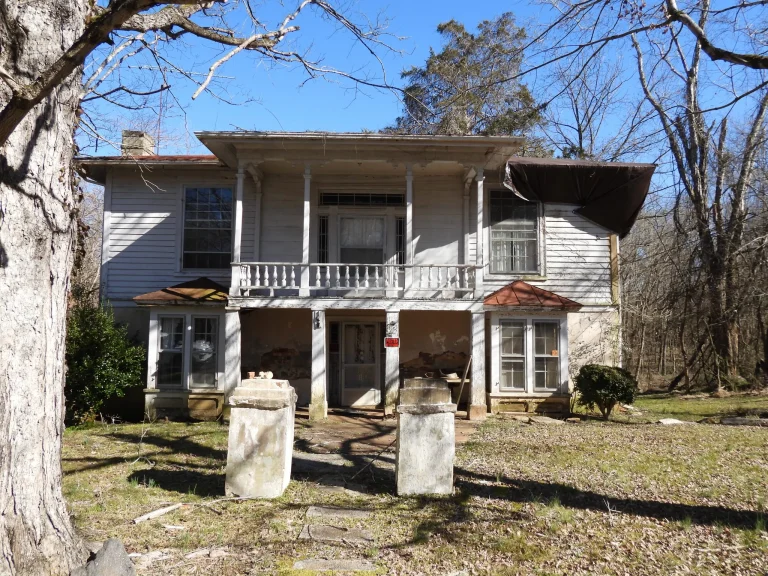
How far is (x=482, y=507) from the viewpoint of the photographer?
6531mm

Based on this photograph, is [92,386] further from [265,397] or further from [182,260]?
[265,397]

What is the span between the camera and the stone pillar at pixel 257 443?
6.81 metres

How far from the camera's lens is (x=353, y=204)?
14.8m

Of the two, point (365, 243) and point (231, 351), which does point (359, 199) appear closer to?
point (365, 243)

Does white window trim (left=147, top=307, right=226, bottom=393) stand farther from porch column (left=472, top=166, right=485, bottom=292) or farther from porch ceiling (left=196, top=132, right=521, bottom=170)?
porch column (left=472, top=166, right=485, bottom=292)

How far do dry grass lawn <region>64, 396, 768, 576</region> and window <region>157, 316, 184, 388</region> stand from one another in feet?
10.0

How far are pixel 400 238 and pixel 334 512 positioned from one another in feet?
30.4

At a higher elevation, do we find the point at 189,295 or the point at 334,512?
the point at 189,295

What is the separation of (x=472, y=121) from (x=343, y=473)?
12.1m

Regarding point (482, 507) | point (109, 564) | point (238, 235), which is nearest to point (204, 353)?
point (238, 235)

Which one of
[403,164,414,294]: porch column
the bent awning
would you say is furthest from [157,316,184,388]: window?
the bent awning

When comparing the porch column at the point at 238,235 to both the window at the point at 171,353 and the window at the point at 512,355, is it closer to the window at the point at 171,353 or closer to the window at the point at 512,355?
the window at the point at 171,353

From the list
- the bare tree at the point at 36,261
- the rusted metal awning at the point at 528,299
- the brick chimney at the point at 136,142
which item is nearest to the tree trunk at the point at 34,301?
the bare tree at the point at 36,261

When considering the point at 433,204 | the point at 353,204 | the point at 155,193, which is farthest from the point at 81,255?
the point at 433,204
